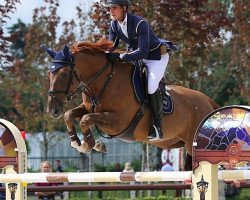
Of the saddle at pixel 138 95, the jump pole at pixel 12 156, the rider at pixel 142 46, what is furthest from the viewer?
the saddle at pixel 138 95

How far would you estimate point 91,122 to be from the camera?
24.3ft

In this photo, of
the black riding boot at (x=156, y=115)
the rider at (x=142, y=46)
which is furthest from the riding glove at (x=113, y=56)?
the black riding boot at (x=156, y=115)

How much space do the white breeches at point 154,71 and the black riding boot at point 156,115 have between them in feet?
0.26

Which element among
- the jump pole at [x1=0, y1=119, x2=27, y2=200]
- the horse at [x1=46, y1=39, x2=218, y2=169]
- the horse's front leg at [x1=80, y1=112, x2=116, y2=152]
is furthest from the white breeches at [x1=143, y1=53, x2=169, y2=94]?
the jump pole at [x1=0, y1=119, x2=27, y2=200]

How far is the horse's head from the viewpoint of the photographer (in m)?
7.34

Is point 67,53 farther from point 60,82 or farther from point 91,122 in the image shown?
point 91,122

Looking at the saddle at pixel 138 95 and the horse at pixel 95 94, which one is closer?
the horse at pixel 95 94

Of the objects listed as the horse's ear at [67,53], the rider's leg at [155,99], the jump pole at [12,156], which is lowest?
the jump pole at [12,156]

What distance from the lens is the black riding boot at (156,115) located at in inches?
313

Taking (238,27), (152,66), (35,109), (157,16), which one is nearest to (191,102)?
(152,66)

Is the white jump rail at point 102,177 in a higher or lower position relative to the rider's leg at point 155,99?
lower

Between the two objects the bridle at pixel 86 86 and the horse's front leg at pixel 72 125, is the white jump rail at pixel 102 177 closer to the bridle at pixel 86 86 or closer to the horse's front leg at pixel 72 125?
the horse's front leg at pixel 72 125

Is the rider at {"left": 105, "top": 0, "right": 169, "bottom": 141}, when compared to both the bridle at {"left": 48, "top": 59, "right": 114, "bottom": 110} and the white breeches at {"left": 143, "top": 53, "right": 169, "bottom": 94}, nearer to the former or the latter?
the white breeches at {"left": 143, "top": 53, "right": 169, "bottom": 94}

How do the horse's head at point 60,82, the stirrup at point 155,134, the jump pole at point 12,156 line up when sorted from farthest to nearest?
1. the stirrup at point 155,134
2. the jump pole at point 12,156
3. the horse's head at point 60,82
